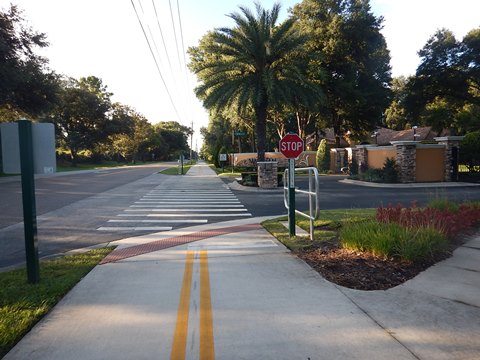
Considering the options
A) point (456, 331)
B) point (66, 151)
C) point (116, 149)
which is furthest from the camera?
point (116, 149)

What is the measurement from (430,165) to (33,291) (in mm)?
23808

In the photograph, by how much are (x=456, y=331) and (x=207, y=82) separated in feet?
76.8

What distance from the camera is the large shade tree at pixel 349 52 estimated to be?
3828 cm

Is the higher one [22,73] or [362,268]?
[22,73]

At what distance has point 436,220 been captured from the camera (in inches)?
296

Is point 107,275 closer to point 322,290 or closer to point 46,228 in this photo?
point 322,290

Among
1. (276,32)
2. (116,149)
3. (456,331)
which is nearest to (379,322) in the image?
(456,331)

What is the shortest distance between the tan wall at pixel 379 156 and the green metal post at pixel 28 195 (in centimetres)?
2272

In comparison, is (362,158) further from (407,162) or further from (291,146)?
(291,146)

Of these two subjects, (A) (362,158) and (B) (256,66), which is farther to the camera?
(A) (362,158)

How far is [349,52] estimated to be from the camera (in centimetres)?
4012

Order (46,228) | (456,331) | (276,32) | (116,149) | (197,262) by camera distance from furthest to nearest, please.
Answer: (116,149) < (276,32) < (46,228) < (197,262) < (456,331)

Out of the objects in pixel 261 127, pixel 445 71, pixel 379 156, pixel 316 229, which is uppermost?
pixel 445 71

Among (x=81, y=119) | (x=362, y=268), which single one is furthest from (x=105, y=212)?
(x=81, y=119)
